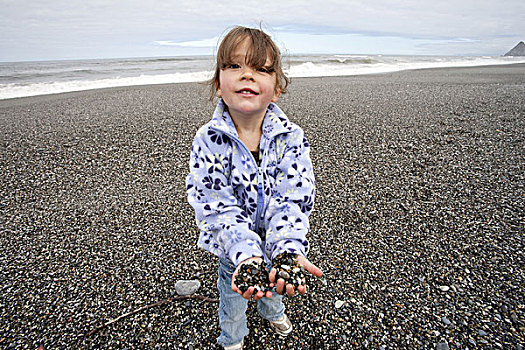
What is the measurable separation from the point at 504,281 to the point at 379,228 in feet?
4.65

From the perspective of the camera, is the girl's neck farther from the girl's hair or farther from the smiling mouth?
the girl's hair

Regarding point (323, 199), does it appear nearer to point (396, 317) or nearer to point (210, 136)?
point (396, 317)

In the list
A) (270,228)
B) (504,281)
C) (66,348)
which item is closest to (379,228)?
(504,281)

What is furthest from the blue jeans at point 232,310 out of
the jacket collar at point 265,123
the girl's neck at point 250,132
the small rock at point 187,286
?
the jacket collar at point 265,123

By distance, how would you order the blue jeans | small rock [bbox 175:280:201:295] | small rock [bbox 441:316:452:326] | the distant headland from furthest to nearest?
1. the distant headland
2. small rock [bbox 175:280:201:295]
3. small rock [bbox 441:316:452:326]
4. the blue jeans

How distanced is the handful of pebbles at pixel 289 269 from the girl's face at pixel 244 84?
1.04 m

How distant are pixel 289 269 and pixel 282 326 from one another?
1.29 meters

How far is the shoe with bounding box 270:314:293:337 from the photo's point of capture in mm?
2803

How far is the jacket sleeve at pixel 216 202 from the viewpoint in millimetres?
2020

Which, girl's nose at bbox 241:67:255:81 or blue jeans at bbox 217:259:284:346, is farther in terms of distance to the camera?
blue jeans at bbox 217:259:284:346

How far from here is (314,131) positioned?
24.7 ft

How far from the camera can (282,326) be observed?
9.21ft

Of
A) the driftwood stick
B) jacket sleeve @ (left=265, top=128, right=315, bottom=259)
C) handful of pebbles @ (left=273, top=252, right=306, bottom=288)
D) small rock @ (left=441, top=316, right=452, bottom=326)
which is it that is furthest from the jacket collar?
small rock @ (left=441, top=316, right=452, bottom=326)

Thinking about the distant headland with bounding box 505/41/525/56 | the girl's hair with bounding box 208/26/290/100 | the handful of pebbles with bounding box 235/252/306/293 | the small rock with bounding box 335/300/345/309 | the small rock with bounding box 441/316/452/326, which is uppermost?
the distant headland with bounding box 505/41/525/56
